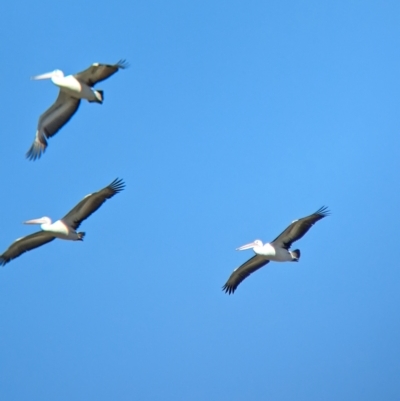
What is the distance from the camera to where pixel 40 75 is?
20.5m

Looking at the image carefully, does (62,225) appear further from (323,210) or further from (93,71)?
(323,210)

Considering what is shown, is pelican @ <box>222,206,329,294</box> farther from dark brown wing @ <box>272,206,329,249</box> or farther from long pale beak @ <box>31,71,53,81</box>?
long pale beak @ <box>31,71,53,81</box>

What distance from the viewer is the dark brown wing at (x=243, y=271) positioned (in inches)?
898

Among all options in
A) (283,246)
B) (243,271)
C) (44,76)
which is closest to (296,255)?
(283,246)

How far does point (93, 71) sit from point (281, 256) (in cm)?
621

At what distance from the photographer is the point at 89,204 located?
20500 millimetres

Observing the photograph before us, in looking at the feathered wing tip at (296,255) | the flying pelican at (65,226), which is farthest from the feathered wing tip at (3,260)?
the feathered wing tip at (296,255)

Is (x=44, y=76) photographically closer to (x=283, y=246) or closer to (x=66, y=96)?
(x=66, y=96)

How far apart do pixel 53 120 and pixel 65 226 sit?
2.35 meters

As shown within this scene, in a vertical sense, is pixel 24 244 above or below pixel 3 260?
above

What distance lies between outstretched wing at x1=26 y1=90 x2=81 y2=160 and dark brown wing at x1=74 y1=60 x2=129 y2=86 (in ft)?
3.29

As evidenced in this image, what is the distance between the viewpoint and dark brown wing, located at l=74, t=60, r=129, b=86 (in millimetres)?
18766

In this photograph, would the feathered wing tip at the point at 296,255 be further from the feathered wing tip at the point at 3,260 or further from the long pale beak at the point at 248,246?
the feathered wing tip at the point at 3,260

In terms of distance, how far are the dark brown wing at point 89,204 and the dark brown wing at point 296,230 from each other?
395 centimetres
